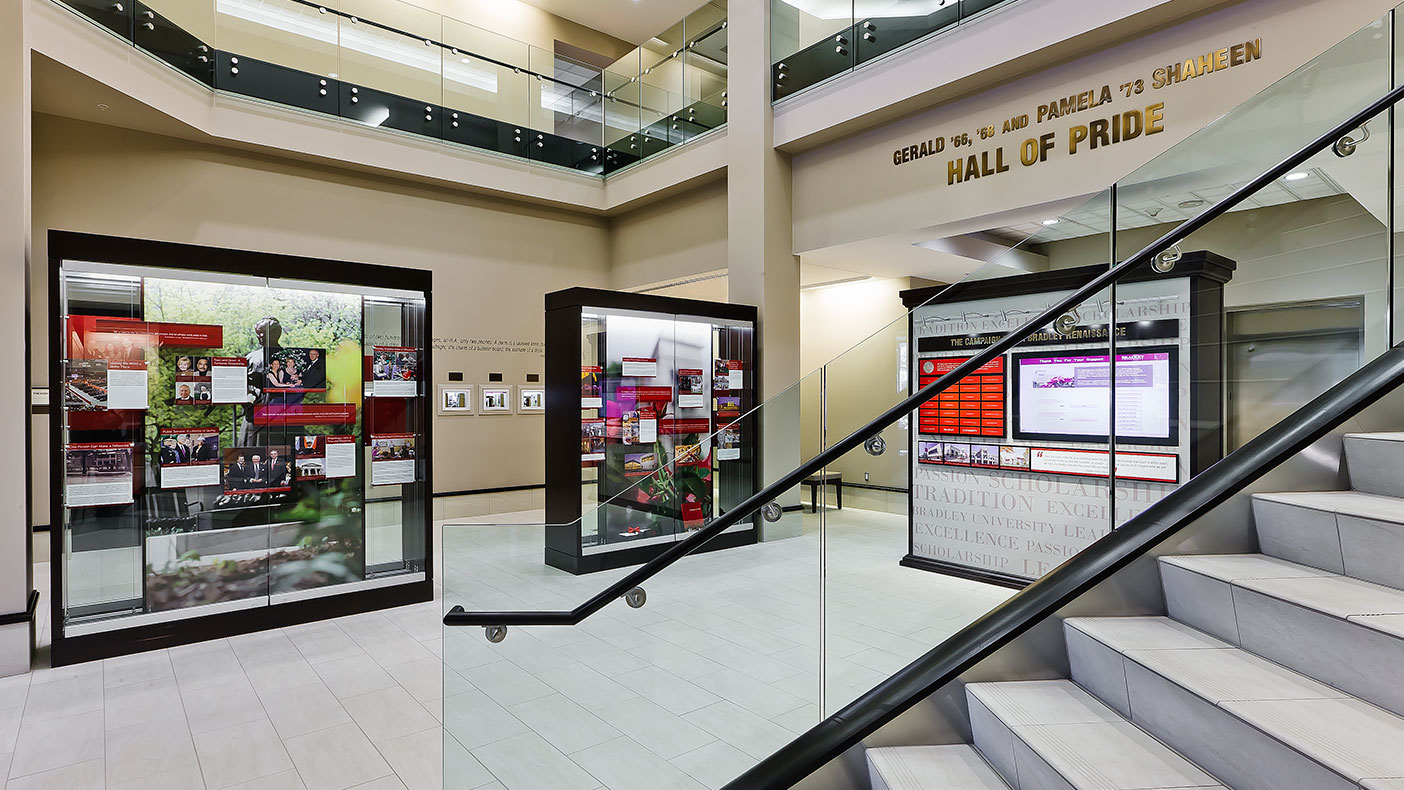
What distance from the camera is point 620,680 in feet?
8.02

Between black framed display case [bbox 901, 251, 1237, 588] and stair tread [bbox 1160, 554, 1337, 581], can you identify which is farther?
black framed display case [bbox 901, 251, 1237, 588]

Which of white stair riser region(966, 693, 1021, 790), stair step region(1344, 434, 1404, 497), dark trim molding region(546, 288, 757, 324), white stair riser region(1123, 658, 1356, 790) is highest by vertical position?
dark trim molding region(546, 288, 757, 324)

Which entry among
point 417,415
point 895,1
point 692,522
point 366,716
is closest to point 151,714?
point 366,716

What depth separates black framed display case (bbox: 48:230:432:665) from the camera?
4191 mm

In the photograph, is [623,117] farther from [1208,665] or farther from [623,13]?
[1208,665]

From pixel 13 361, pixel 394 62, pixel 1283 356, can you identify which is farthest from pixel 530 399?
pixel 1283 356

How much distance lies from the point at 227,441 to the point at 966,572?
4533mm

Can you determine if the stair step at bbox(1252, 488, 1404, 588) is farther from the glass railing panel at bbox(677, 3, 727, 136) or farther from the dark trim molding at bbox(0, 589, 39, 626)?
the glass railing panel at bbox(677, 3, 727, 136)

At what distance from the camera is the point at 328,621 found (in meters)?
4.99

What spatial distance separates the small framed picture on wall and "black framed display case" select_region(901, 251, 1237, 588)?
6.78 meters

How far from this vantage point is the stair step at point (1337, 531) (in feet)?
6.39

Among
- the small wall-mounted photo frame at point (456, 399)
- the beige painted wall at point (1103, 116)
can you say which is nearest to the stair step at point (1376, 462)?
the beige painted wall at point (1103, 116)

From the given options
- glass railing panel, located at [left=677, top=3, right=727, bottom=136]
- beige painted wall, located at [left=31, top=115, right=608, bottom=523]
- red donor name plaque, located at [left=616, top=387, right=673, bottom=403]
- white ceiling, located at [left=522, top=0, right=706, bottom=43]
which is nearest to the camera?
red donor name plaque, located at [left=616, top=387, right=673, bottom=403]

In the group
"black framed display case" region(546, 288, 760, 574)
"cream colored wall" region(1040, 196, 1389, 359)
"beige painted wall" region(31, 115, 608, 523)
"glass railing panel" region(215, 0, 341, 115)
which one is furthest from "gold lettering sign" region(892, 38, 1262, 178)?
"glass railing panel" region(215, 0, 341, 115)
